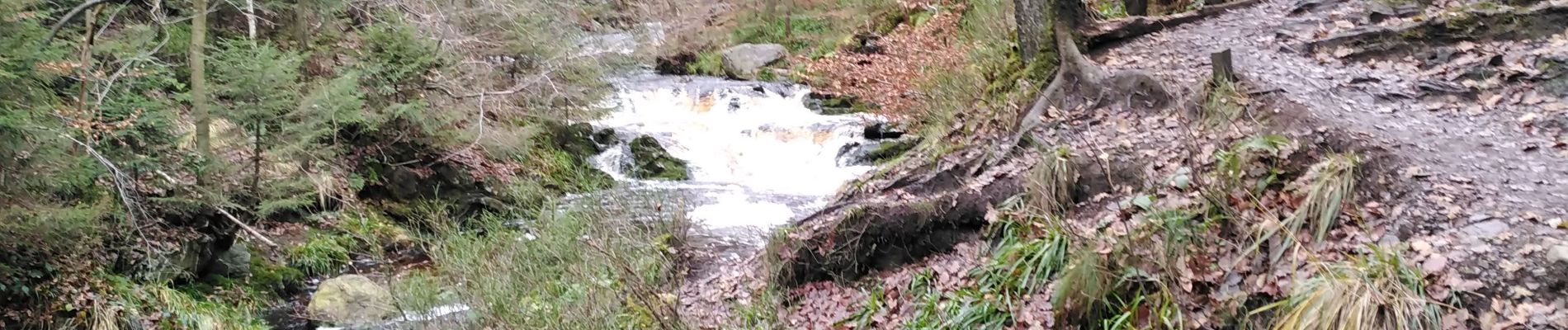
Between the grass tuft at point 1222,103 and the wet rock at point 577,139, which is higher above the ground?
the grass tuft at point 1222,103

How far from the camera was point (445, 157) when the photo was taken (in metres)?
13.7

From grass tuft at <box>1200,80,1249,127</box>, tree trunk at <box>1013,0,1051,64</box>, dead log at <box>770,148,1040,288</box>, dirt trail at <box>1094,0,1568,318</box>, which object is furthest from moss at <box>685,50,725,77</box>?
grass tuft at <box>1200,80,1249,127</box>

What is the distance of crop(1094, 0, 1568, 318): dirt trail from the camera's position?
3.83 meters

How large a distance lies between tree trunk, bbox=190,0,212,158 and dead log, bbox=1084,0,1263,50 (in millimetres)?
8765

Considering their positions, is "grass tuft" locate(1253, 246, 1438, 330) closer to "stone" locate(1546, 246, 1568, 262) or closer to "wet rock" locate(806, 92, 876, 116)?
"stone" locate(1546, 246, 1568, 262)

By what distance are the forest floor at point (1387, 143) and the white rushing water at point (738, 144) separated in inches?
163

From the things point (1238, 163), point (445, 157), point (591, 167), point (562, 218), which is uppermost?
point (1238, 163)

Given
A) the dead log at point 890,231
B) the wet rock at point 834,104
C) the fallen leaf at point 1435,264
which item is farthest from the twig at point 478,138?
the fallen leaf at point 1435,264

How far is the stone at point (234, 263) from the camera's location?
31.2 feet

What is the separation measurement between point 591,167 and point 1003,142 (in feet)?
31.1

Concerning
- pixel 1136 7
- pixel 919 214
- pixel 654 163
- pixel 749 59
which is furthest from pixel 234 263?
pixel 749 59

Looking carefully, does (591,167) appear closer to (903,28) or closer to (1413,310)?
(903,28)

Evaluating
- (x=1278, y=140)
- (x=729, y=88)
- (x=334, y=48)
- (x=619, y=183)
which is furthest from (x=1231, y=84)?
(x=729, y=88)

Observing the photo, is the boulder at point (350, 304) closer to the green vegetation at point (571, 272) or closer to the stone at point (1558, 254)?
the green vegetation at point (571, 272)
